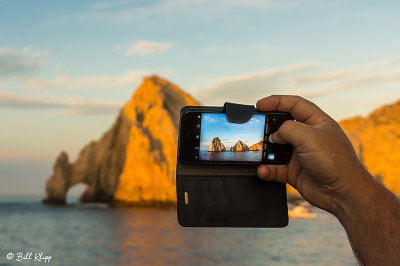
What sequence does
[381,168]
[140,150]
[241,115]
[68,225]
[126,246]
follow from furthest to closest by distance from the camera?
[381,168], [140,150], [68,225], [126,246], [241,115]

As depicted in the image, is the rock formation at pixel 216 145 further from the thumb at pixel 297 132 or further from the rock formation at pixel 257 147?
the thumb at pixel 297 132

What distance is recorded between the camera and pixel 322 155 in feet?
4.52

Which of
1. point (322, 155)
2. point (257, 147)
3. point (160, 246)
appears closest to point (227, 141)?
point (257, 147)

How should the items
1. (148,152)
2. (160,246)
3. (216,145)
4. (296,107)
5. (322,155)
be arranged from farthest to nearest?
(148,152)
(160,246)
(216,145)
(296,107)
(322,155)

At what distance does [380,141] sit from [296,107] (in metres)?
50.7

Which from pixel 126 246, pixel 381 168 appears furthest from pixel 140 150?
pixel 381 168

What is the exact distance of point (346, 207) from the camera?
1407 mm

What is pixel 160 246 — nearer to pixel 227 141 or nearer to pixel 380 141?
pixel 227 141

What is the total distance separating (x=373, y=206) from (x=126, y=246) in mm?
25348

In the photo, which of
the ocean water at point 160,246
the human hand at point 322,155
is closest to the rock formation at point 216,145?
the human hand at point 322,155

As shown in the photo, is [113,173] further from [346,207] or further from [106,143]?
[346,207]

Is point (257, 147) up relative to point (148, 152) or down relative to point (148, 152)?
up

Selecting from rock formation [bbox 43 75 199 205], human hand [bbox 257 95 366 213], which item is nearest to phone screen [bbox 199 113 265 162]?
human hand [bbox 257 95 366 213]

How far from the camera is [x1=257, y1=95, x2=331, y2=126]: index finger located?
4.99 ft
